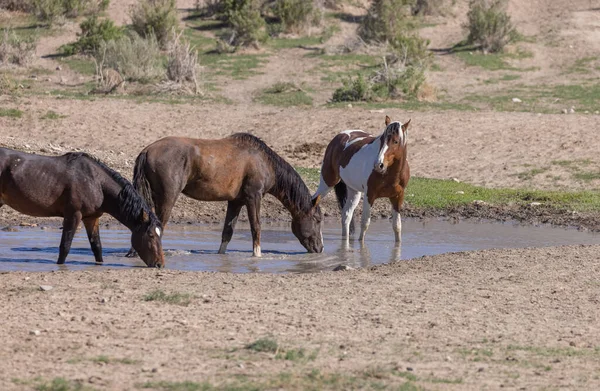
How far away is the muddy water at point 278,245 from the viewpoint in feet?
37.9

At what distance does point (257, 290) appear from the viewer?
30.7 feet

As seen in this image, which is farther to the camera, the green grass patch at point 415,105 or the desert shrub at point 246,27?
the desert shrub at point 246,27

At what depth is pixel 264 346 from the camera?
7086 millimetres

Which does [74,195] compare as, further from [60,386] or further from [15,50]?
[15,50]

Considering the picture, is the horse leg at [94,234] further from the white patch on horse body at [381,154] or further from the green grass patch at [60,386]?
the green grass patch at [60,386]

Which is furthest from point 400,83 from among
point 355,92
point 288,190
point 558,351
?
point 558,351

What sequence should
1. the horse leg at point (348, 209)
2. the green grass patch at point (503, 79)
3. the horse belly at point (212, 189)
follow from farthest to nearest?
1. the green grass patch at point (503, 79)
2. the horse leg at point (348, 209)
3. the horse belly at point (212, 189)

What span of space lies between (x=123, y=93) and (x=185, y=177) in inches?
558

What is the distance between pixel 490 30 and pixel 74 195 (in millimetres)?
24765

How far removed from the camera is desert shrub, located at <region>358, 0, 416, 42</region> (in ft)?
113

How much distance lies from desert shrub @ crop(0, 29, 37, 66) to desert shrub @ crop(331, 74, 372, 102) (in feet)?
32.4

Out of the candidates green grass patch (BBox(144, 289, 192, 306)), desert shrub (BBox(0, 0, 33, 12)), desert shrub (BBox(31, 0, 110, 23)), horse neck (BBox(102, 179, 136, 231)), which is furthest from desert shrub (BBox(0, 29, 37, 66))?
green grass patch (BBox(144, 289, 192, 306))

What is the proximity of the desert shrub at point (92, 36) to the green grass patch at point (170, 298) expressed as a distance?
22.3 metres

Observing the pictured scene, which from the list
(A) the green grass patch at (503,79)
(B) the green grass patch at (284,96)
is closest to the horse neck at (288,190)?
(B) the green grass patch at (284,96)
